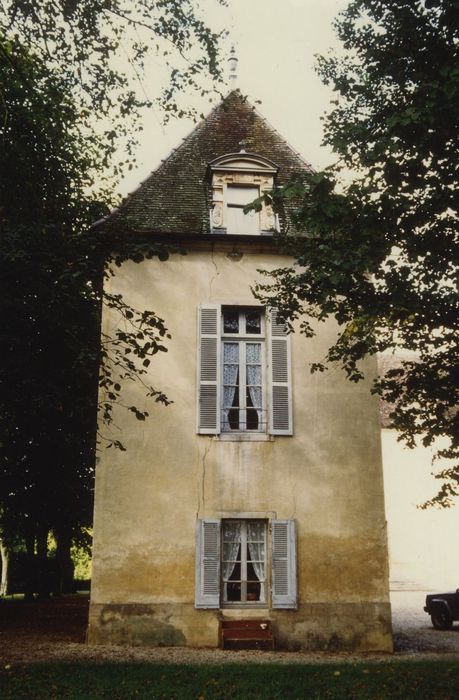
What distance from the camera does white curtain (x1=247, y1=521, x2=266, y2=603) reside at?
1135 cm

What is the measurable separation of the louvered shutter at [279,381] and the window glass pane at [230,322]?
0.65m

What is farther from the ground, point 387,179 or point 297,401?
point 387,179

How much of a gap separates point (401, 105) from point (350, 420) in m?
5.93

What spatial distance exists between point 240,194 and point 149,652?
8.51 m

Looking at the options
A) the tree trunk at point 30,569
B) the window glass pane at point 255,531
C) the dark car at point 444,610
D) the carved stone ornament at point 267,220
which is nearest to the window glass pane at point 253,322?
the carved stone ornament at point 267,220

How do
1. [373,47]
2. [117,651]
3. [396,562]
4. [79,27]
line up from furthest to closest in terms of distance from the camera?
[396,562] < [117,651] < [373,47] < [79,27]

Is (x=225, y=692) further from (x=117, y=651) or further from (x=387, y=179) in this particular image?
(x=387, y=179)

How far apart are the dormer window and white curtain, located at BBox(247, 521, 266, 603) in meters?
5.59

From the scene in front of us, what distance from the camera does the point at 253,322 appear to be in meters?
12.7

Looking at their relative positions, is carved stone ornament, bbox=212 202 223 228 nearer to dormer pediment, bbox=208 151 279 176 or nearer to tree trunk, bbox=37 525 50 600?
dormer pediment, bbox=208 151 279 176

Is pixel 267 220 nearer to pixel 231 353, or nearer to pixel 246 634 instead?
pixel 231 353

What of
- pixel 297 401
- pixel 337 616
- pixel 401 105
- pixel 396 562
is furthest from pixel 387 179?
pixel 396 562

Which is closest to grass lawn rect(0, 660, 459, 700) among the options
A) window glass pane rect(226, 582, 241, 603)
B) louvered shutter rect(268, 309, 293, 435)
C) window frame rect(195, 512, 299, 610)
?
window frame rect(195, 512, 299, 610)

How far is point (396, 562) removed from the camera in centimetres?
2498
